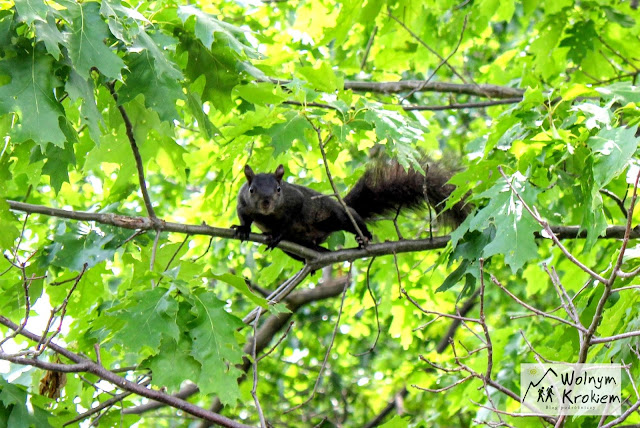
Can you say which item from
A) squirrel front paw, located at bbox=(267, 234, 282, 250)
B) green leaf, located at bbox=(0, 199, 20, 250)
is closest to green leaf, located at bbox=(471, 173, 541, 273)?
squirrel front paw, located at bbox=(267, 234, 282, 250)

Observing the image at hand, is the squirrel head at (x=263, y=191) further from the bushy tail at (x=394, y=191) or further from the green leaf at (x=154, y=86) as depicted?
the green leaf at (x=154, y=86)

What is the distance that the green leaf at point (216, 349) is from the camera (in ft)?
8.83

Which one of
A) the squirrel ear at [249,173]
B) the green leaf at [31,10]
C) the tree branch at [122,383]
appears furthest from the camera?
the squirrel ear at [249,173]

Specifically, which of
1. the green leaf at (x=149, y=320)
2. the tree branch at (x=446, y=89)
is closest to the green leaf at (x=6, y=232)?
the green leaf at (x=149, y=320)

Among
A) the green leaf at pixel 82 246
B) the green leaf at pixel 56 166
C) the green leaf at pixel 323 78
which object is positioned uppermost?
the green leaf at pixel 323 78

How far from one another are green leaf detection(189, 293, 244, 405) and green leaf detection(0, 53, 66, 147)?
2.57 ft

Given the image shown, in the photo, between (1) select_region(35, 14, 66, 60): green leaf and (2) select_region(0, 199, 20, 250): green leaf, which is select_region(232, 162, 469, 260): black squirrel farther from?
(1) select_region(35, 14, 66, 60): green leaf

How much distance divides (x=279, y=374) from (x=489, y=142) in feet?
17.5

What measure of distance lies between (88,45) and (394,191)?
2.73m

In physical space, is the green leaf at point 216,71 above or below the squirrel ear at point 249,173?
above

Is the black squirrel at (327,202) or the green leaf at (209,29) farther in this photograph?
the black squirrel at (327,202)

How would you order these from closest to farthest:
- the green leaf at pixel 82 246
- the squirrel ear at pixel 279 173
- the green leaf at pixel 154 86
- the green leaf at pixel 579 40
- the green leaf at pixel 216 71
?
the green leaf at pixel 154 86
the green leaf at pixel 216 71
the green leaf at pixel 82 246
the squirrel ear at pixel 279 173
the green leaf at pixel 579 40

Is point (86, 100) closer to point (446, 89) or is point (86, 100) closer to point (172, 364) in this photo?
point (172, 364)

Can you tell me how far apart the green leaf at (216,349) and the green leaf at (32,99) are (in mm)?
785
